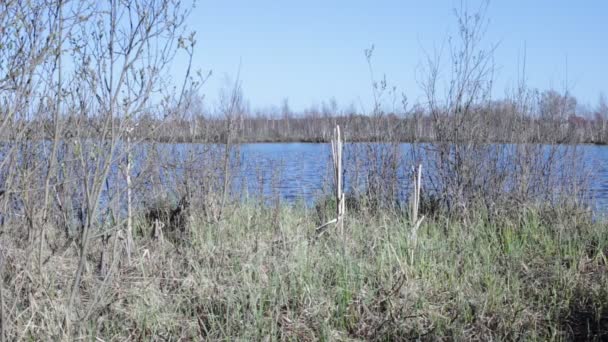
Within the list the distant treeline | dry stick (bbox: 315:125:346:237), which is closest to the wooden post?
dry stick (bbox: 315:125:346:237)

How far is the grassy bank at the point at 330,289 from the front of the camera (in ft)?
13.7

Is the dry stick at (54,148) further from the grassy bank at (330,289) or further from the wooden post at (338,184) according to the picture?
the wooden post at (338,184)

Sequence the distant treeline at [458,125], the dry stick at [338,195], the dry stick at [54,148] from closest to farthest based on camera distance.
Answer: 1. the dry stick at [54,148]
2. the dry stick at [338,195]
3. the distant treeline at [458,125]

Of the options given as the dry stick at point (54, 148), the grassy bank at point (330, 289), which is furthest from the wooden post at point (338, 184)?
the dry stick at point (54, 148)

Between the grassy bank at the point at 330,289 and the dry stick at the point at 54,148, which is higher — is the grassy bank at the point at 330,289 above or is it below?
below

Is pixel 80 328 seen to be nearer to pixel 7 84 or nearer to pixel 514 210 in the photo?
pixel 7 84

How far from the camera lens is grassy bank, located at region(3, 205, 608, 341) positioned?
418 centimetres

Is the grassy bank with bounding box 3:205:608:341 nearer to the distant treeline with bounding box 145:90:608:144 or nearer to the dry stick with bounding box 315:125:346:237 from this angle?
the dry stick with bounding box 315:125:346:237

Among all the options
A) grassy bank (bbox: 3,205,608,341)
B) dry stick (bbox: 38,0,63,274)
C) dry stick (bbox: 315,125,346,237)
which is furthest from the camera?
dry stick (bbox: 315,125,346,237)

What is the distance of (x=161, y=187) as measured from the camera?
269 inches

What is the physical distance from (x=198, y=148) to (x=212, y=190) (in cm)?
65

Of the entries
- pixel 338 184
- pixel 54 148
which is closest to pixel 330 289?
pixel 338 184

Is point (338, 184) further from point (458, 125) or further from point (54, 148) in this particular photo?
point (54, 148)

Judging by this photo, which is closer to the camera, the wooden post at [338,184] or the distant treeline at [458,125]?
the wooden post at [338,184]
